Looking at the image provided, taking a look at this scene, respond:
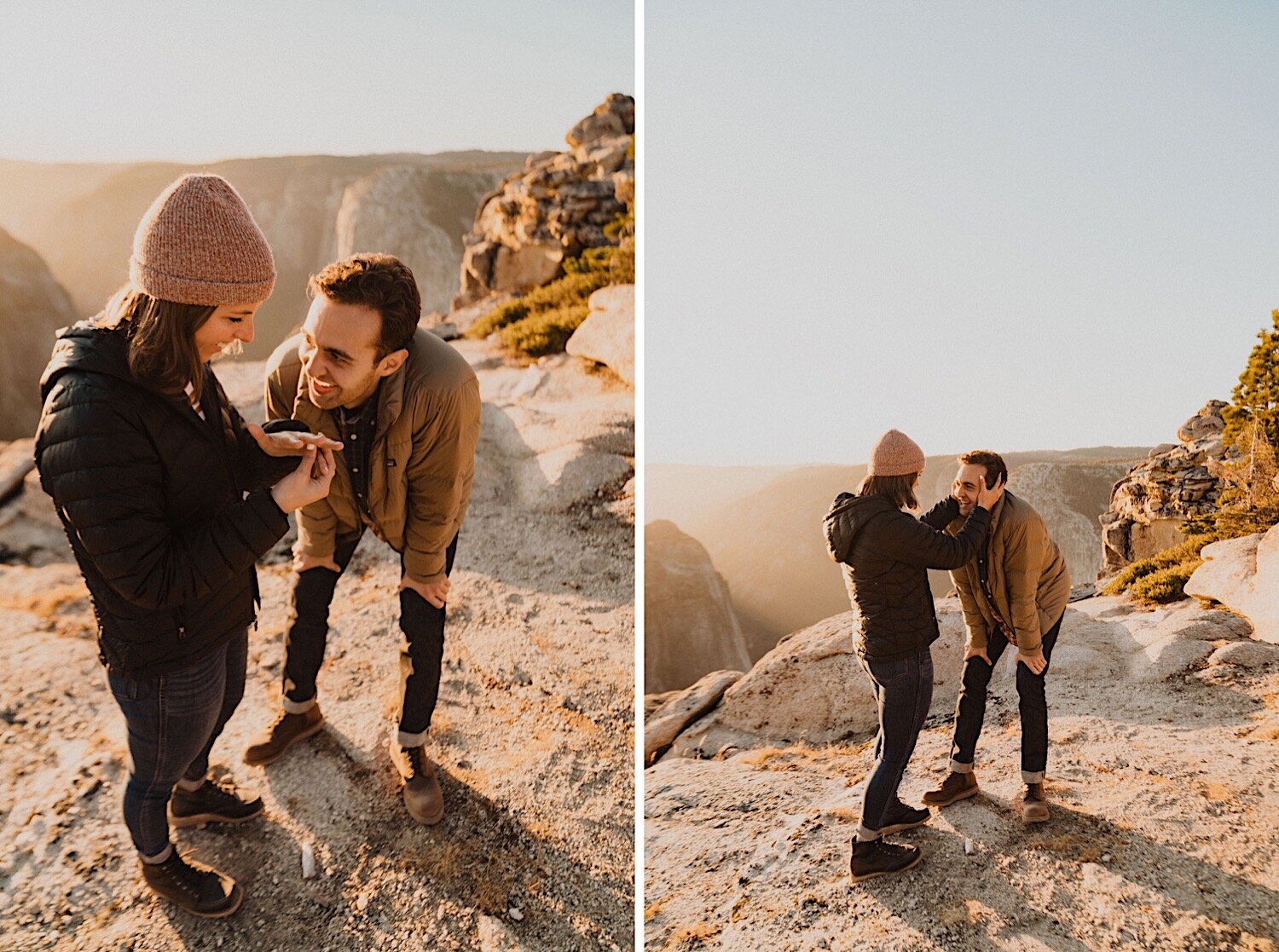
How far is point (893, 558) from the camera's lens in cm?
264

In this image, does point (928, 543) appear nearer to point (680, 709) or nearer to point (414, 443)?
point (414, 443)

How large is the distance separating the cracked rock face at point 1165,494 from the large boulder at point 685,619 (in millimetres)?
1945

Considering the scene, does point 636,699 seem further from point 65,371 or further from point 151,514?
point 65,371

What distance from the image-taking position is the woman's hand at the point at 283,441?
204 centimetres

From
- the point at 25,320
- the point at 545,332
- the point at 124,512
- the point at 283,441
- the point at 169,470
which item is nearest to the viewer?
the point at 124,512

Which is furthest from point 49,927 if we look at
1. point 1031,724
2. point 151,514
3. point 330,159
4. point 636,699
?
point 330,159

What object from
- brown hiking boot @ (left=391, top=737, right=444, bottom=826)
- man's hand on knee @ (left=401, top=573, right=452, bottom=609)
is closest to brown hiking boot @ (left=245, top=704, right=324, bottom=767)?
brown hiking boot @ (left=391, top=737, right=444, bottom=826)

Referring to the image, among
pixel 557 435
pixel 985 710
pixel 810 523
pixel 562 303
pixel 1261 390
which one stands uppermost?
pixel 562 303

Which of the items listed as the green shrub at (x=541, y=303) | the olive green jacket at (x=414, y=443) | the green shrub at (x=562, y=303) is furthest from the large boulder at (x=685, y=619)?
the green shrub at (x=541, y=303)

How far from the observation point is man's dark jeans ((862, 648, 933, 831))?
2.75 m

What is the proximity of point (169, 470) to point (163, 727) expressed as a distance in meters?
0.70

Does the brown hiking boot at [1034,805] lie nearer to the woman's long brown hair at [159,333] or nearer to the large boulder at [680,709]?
the large boulder at [680,709]

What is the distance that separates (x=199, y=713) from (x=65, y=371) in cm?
95

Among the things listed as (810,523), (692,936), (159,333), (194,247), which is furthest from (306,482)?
(810,523)
